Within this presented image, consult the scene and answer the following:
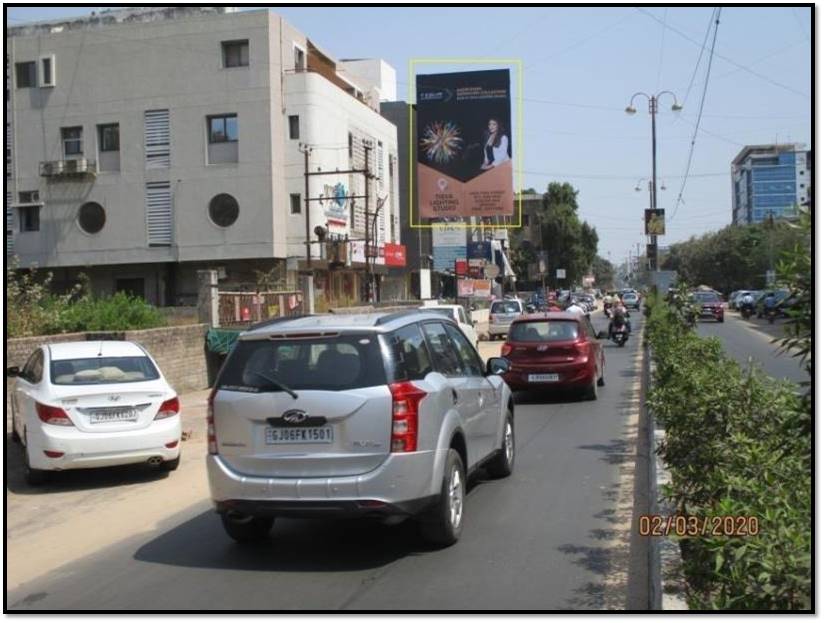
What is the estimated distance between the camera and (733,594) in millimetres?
4379

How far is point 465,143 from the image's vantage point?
26.2m

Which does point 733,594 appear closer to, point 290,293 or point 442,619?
point 442,619

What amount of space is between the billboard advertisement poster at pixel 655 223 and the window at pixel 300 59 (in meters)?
17.1

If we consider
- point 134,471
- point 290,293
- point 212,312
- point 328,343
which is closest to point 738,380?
point 328,343

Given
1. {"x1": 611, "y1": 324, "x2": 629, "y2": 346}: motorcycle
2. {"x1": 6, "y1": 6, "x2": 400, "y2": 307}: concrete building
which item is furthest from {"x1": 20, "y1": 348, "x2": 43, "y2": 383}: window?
{"x1": 6, "y1": 6, "x2": 400, "y2": 307}: concrete building

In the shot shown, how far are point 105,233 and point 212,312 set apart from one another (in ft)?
77.3

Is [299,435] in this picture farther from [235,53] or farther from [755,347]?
[235,53]

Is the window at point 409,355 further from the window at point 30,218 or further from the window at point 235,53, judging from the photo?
the window at point 30,218

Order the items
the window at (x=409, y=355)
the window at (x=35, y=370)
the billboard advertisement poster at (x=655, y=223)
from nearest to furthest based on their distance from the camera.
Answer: the window at (x=409, y=355), the window at (x=35, y=370), the billboard advertisement poster at (x=655, y=223)

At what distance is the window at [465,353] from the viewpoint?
849cm

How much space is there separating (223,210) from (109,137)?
6574 millimetres

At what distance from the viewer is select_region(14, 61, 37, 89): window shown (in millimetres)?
41875

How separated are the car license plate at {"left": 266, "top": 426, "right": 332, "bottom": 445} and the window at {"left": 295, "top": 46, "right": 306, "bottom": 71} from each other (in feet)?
120

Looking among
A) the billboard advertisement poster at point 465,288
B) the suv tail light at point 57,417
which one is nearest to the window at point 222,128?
the billboard advertisement poster at point 465,288
